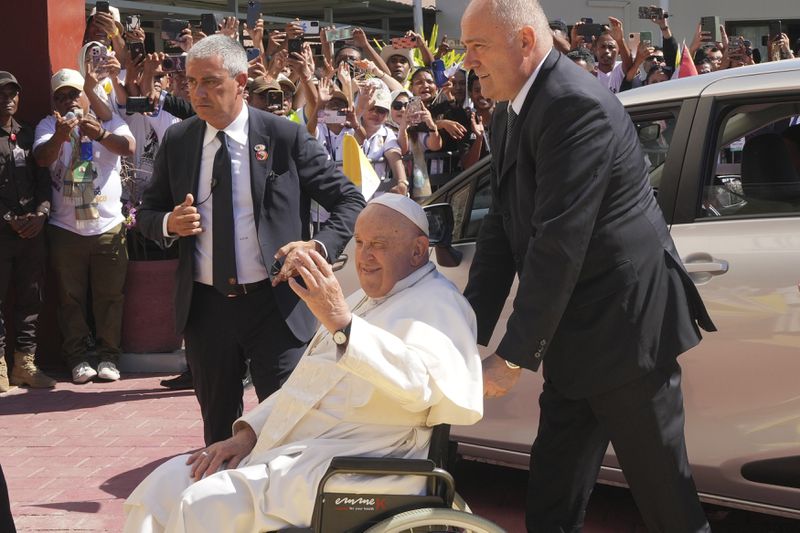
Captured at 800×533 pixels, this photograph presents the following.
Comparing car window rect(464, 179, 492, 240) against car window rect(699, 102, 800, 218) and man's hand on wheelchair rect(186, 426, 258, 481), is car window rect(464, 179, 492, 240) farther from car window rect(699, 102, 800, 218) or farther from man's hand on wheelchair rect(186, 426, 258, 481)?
man's hand on wheelchair rect(186, 426, 258, 481)

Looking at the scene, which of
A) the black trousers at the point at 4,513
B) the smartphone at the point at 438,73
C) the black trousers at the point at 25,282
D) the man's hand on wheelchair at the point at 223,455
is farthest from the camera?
the smartphone at the point at 438,73

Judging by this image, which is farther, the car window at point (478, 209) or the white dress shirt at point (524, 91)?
the car window at point (478, 209)

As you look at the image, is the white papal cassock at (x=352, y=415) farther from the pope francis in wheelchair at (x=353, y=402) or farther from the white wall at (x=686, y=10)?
the white wall at (x=686, y=10)

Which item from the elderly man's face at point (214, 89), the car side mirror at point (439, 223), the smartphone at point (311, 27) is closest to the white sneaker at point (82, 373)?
the elderly man's face at point (214, 89)

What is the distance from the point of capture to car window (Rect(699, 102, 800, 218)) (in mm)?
4484

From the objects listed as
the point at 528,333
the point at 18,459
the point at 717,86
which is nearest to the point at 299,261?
the point at 528,333

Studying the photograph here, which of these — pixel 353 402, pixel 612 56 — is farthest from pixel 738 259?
Answer: pixel 612 56

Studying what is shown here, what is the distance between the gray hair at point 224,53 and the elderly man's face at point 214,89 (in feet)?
0.05

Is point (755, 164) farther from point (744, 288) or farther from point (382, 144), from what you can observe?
point (382, 144)

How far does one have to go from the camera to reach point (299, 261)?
326cm

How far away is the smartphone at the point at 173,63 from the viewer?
8.85 m

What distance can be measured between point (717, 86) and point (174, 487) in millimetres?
2545

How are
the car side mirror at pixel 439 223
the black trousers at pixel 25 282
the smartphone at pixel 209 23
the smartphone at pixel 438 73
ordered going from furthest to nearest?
1. the smartphone at pixel 438 73
2. the smartphone at pixel 209 23
3. the black trousers at pixel 25 282
4. the car side mirror at pixel 439 223

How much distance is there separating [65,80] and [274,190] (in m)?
4.27
